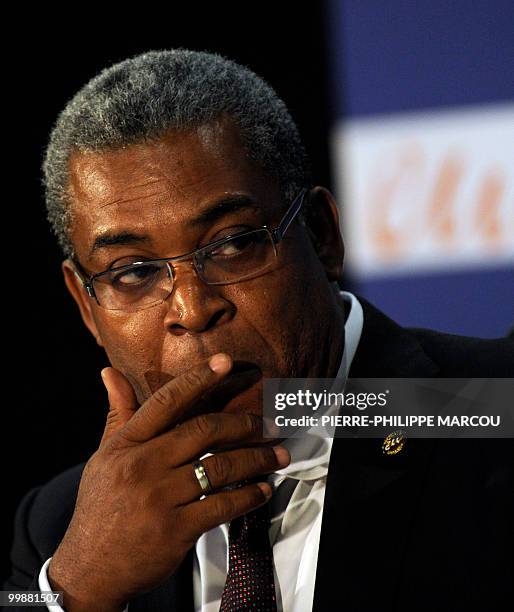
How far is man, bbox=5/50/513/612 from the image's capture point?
1774 mm

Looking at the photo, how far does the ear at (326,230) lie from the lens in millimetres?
2299

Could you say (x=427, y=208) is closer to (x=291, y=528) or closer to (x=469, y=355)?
(x=469, y=355)

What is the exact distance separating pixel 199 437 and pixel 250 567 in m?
0.45

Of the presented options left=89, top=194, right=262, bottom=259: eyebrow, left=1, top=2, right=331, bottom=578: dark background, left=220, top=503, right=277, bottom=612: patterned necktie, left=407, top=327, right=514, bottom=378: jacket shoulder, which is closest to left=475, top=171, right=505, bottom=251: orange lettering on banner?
left=1, top=2, right=331, bottom=578: dark background

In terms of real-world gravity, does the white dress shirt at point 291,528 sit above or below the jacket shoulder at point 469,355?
below

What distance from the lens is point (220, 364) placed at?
5.81 feet

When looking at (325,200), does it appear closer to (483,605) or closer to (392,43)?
(483,605)

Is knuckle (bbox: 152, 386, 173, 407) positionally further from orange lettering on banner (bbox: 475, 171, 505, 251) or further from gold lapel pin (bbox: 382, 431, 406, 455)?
orange lettering on banner (bbox: 475, 171, 505, 251)

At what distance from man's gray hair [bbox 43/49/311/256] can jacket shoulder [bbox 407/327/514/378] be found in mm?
564

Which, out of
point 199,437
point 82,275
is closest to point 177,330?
point 199,437

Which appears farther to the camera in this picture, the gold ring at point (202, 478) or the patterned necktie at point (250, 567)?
the patterned necktie at point (250, 567)

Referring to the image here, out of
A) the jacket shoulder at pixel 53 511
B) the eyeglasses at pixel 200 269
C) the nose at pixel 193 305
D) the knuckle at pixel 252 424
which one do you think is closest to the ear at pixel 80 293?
the eyeglasses at pixel 200 269

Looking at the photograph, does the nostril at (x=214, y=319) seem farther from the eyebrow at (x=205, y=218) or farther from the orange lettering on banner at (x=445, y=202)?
the orange lettering on banner at (x=445, y=202)

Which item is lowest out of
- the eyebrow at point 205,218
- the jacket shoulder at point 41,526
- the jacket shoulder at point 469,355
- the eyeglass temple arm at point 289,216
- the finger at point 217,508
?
the jacket shoulder at point 41,526
